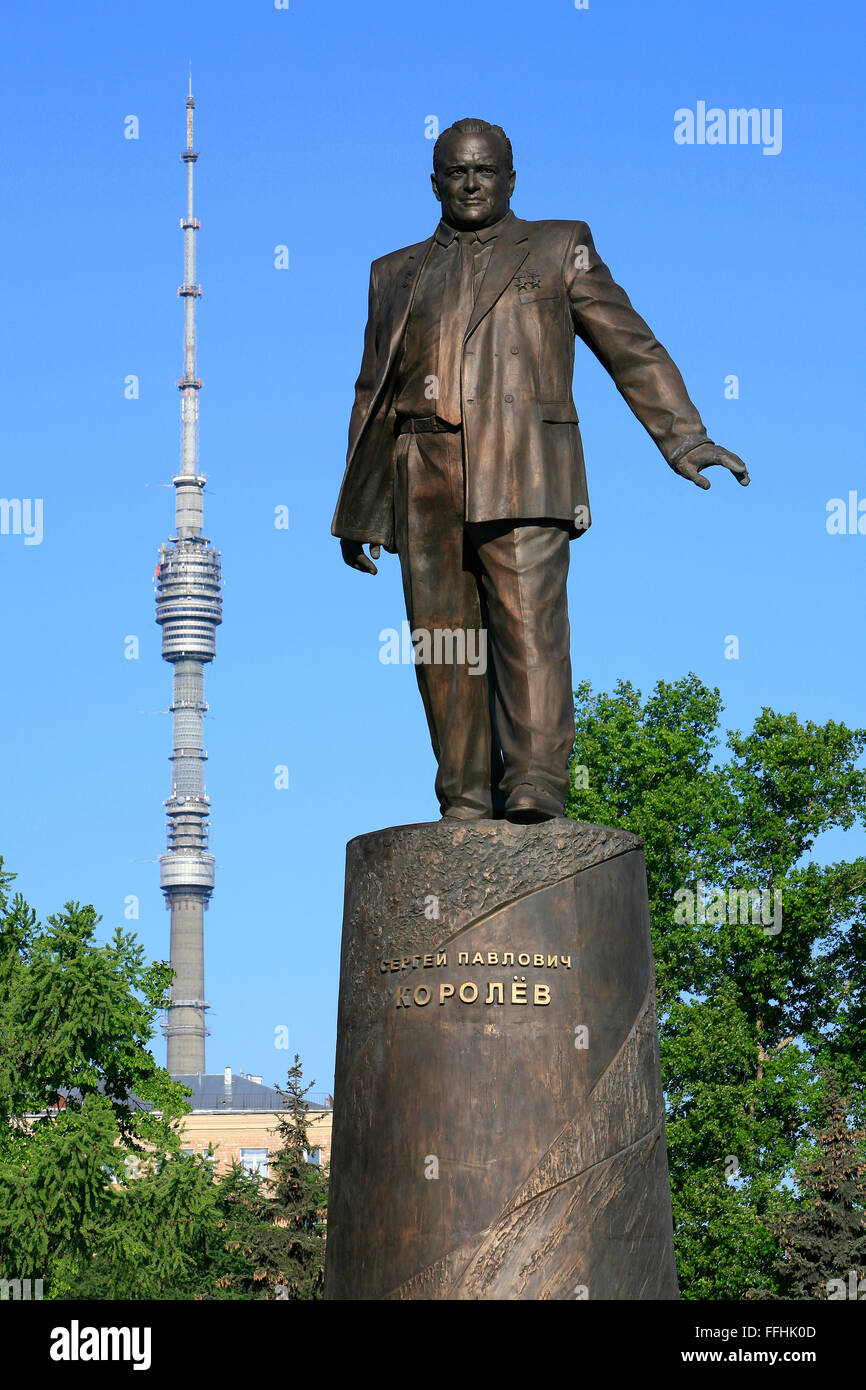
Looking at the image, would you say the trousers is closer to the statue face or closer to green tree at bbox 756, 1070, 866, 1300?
the statue face

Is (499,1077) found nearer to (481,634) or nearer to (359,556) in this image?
(481,634)

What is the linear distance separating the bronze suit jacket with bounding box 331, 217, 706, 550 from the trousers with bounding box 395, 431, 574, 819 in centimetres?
16

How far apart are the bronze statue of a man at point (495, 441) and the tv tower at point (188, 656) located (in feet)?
538

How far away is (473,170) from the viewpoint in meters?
11.1

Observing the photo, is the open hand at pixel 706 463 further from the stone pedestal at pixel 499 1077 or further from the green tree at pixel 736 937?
the green tree at pixel 736 937

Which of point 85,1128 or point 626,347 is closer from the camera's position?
point 626,347

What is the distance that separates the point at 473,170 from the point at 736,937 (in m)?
27.7

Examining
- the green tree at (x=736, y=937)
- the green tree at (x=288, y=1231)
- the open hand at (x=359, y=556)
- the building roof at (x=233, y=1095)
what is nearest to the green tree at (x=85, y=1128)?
the green tree at (x=288, y=1231)

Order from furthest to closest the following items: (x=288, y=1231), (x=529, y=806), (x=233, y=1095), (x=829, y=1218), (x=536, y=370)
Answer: (x=233, y=1095)
(x=288, y=1231)
(x=829, y=1218)
(x=536, y=370)
(x=529, y=806)

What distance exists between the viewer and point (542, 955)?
33.3 ft

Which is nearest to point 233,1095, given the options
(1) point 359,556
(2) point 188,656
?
(2) point 188,656

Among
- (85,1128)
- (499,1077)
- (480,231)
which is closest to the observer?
(499,1077)
